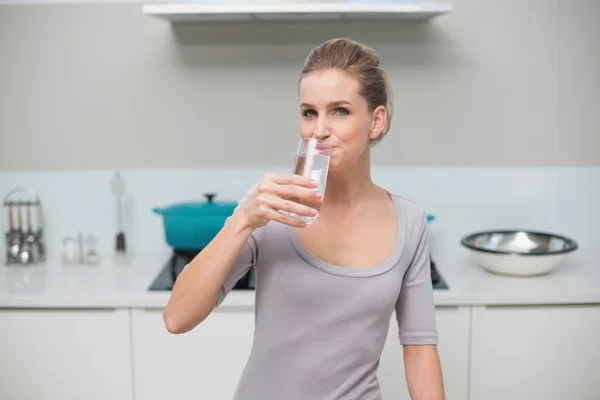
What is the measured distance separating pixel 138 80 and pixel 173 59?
159 mm

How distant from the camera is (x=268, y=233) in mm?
1309

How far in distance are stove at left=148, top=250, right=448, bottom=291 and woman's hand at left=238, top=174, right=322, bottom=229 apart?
1.04m

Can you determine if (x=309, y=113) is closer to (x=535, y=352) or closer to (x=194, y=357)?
(x=194, y=357)

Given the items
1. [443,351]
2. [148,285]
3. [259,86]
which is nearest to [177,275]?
[148,285]

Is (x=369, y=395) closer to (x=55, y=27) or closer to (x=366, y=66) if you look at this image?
(x=366, y=66)

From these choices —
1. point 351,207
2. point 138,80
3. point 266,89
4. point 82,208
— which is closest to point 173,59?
point 138,80

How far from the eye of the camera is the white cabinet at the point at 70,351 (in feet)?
6.80

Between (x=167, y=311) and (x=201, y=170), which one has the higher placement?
(x=201, y=170)

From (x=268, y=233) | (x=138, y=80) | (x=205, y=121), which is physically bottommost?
(x=268, y=233)

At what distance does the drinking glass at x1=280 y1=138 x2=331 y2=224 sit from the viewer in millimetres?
1156

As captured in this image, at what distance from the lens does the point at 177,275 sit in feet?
7.34

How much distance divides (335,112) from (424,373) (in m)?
0.56

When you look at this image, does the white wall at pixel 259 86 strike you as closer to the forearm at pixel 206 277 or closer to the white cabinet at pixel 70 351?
the white cabinet at pixel 70 351

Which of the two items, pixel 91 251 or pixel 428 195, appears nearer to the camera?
pixel 91 251
